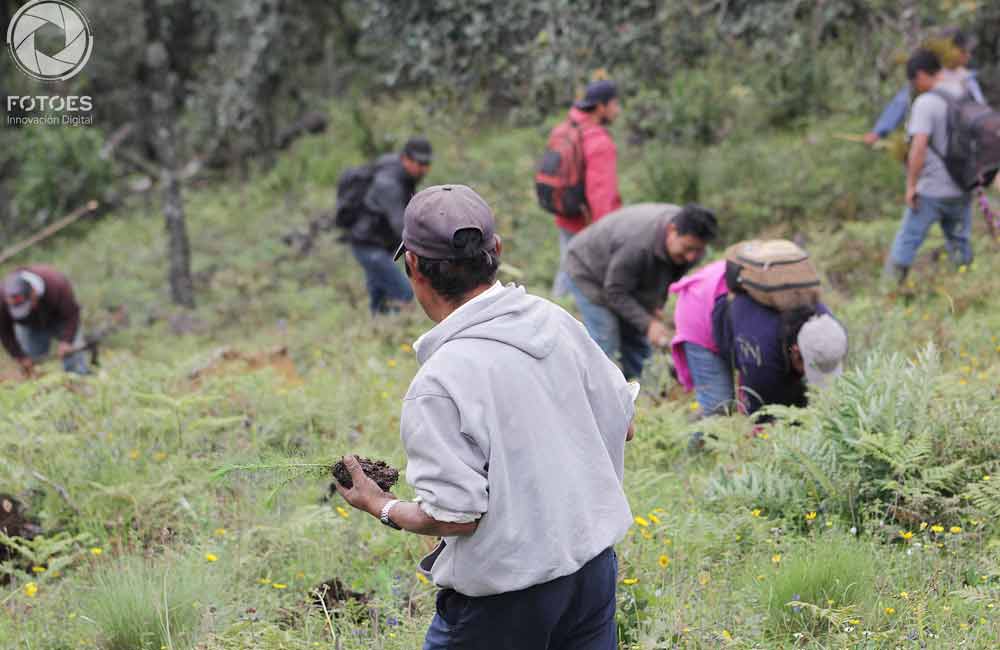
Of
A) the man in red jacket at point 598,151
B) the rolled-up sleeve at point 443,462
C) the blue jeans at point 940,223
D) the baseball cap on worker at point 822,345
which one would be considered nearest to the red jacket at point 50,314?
the man in red jacket at point 598,151

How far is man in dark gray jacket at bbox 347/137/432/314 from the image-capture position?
8.32 metres

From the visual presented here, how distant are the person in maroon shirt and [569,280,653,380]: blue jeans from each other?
14.3 ft

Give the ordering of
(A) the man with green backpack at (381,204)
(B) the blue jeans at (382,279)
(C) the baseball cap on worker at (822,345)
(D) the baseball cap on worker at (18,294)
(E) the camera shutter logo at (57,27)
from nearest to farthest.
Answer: (C) the baseball cap on worker at (822,345)
(D) the baseball cap on worker at (18,294)
(A) the man with green backpack at (381,204)
(B) the blue jeans at (382,279)
(E) the camera shutter logo at (57,27)

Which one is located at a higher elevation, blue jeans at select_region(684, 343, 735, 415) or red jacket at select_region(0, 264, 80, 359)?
red jacket at select_region(0, 264, 80, 359)

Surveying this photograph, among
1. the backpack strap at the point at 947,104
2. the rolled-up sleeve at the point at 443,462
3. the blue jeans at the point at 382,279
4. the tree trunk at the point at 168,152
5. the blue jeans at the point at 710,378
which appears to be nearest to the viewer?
the rolled-up sleeve at the point at 443,462

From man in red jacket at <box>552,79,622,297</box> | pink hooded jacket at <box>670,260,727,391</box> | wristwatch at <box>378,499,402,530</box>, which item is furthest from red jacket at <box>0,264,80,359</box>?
wristwatch at <box>378,499,402,530</box>

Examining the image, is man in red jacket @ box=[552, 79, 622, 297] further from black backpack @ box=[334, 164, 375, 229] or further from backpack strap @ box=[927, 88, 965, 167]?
backpack strap @ box=[927, 88, 965, 167]

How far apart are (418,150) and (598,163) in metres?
1.62

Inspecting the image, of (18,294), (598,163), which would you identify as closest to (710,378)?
(598,163)

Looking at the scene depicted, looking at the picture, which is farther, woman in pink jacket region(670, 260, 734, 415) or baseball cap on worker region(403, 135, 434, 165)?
baseball cap on worker region(403, 135, 434, 165)

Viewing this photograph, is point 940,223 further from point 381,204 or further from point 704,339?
point 381,204

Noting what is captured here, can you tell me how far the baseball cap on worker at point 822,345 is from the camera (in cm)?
443

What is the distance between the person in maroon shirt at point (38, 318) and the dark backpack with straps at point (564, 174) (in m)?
3.97

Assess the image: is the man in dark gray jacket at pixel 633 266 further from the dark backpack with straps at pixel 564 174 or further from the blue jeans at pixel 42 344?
the blue jeans at pixel 42 344
